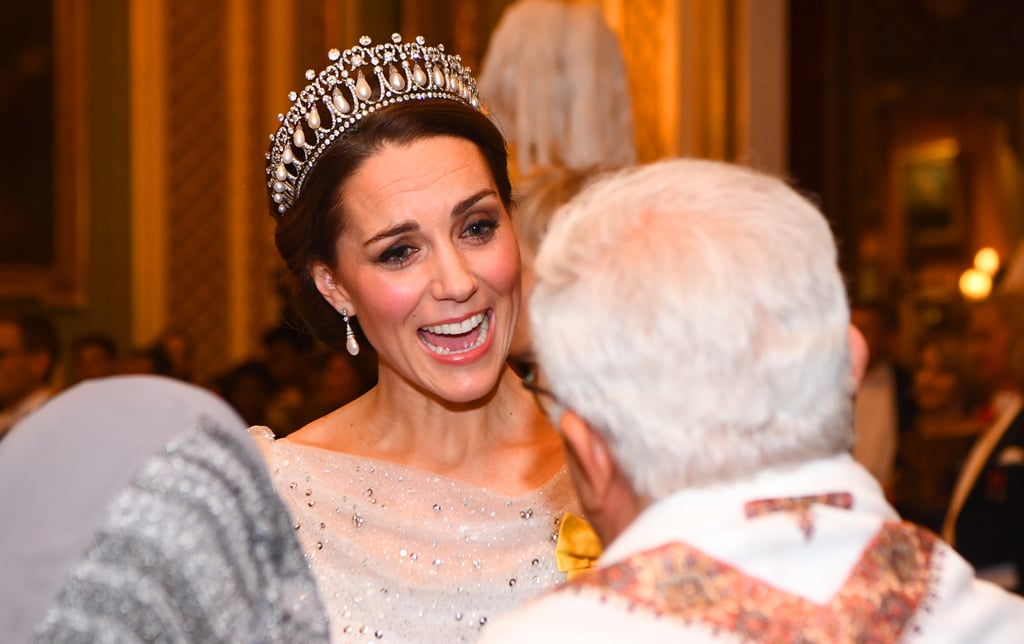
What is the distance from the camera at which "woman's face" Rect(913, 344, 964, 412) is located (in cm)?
598

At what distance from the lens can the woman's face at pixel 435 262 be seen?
2.54 metres

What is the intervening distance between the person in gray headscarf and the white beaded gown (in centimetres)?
128

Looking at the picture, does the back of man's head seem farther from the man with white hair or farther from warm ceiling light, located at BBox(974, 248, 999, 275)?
warm ceiling light, located at BBox(974, 248, 999, 275)

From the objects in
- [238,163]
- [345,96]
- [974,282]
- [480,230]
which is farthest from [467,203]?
[974,282]

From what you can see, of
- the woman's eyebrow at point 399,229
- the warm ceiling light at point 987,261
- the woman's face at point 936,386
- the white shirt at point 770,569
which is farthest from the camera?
the warm ceiling light at point 987,261

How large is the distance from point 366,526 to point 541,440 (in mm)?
392

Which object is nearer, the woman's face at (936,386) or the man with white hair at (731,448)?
the man with white hair at (731,448)

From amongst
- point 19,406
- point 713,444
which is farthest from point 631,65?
point 713,444

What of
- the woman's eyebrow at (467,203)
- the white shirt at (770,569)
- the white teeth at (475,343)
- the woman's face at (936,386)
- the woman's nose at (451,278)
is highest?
the white shirt at (770,569)

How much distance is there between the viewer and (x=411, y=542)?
262cm

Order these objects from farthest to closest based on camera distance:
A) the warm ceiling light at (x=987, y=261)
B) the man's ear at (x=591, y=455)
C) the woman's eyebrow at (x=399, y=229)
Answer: the warm ceiling light at (x=987, y=261), the woman's eyebrow at (x=399, y=229), the man's ear at (x=591, y=455)

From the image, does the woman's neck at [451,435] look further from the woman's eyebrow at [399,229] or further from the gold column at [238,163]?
the gold column at [238,163]

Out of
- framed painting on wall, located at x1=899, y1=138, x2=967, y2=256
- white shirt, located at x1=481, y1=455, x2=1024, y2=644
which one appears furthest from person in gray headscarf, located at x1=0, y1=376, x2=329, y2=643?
framed painting on wall, located at x1=899, y1=138, x2=967, y2=256

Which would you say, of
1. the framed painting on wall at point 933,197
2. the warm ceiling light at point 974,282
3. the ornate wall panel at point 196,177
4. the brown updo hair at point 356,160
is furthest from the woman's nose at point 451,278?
the framed painting on wall at point 933,197
